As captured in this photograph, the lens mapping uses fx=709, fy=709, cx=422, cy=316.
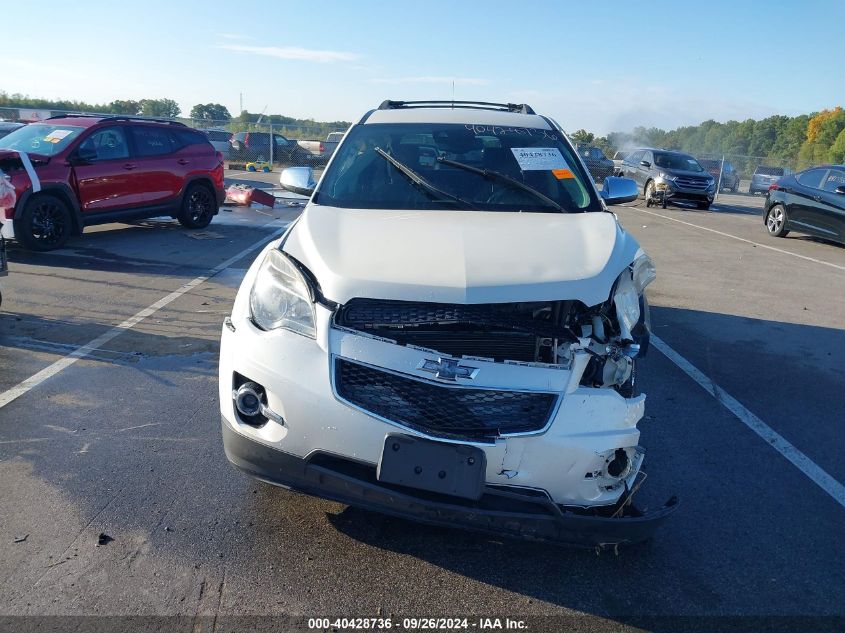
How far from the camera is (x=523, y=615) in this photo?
2.77m

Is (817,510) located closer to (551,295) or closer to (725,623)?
(725,623)

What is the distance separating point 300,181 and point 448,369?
270 centimetres

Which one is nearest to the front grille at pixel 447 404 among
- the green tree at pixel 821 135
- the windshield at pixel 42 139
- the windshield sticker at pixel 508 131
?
the windshield sticker at pixel 508 131

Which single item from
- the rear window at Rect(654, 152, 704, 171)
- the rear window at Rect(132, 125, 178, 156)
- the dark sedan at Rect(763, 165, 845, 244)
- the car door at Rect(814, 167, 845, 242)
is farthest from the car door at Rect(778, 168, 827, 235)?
the rear window at Rect(132, 125, 178, 156)

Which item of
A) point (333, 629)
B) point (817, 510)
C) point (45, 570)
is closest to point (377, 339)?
point (333, 629)

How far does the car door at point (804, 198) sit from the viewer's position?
14.2 meters

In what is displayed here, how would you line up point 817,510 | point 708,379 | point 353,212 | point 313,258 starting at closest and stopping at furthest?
point 313,258, point 817,510, point 353,212, point 708,379

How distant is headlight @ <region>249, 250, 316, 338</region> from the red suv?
21.4 ft

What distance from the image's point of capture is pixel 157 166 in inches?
446

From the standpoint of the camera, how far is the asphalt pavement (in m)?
2.81

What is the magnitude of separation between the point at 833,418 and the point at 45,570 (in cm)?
497

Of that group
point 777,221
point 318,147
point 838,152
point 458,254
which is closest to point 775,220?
point 777,221

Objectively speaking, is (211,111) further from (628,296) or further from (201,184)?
(628,296)

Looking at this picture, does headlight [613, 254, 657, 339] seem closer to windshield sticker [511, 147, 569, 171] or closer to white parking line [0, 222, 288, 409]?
windshield sticker [511, 147, 569, 171]
